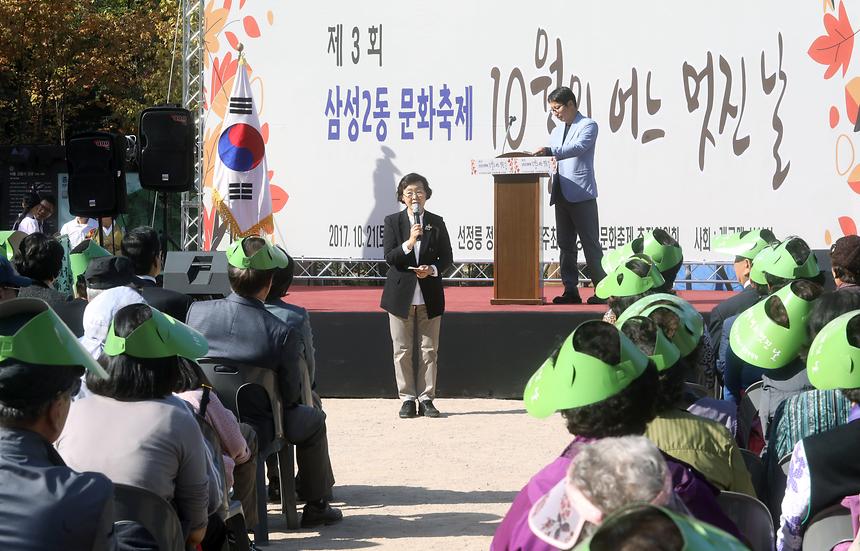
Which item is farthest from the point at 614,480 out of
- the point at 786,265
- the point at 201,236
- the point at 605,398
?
the point at 201,236

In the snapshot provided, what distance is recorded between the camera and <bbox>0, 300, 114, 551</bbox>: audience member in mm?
→ 2381

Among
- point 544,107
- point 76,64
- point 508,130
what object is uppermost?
point 76,64

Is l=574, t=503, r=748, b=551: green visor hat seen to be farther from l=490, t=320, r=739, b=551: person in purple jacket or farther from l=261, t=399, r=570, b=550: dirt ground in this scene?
l=261, t=399, r=570, b=550: dirt ground

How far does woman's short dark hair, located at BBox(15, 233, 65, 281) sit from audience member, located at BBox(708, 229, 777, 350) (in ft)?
10.2

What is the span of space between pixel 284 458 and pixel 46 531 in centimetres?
319

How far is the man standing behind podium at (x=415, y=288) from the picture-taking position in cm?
834

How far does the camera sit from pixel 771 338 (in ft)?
13.0

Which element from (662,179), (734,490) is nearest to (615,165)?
(662,179)

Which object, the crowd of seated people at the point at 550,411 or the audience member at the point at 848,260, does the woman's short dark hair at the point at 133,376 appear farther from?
the audience member at the point at 848,260

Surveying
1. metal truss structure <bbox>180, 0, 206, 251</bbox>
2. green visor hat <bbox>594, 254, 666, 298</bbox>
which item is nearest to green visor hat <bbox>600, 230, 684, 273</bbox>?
green visor hat <bbox>594, 254, 666, 298</bbox>

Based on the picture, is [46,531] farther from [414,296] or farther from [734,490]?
[414,296]

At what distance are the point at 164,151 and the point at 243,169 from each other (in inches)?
66.2

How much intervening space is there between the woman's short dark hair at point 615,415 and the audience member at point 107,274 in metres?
3.33

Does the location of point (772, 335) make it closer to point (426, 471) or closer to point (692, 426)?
point (692, 426)
